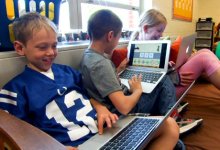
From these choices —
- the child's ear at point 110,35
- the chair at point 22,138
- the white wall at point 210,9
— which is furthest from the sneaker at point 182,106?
the white wall at point 210,9

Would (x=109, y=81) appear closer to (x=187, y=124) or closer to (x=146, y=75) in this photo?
(x=146, y=75)

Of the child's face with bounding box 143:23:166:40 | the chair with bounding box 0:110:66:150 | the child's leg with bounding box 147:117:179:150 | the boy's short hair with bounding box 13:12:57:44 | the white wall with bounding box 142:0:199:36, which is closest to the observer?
the chair with bounding box 0:110:66:150

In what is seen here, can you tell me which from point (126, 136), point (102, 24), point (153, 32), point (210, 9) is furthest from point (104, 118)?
point (210, 9)

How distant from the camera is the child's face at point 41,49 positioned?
835 mm

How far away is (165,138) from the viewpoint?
3.29 ft

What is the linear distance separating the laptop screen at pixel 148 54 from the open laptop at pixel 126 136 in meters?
0.44

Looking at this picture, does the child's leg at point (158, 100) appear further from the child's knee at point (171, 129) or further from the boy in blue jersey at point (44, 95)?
the boy in blue jersey at point (44, 95)

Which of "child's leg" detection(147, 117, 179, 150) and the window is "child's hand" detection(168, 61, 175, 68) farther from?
the window

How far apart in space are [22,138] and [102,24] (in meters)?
0.70

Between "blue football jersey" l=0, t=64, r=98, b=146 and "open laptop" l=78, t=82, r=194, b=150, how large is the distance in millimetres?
64

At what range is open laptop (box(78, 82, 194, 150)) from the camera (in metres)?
0.74

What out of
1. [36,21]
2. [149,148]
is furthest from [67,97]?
[149,148]

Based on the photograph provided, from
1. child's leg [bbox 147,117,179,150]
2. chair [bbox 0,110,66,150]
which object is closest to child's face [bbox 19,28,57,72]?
chair [bbox 0,110,66,150]

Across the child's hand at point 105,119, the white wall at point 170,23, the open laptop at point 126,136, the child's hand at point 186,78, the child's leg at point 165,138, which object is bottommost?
the child's leg at point 165,138
